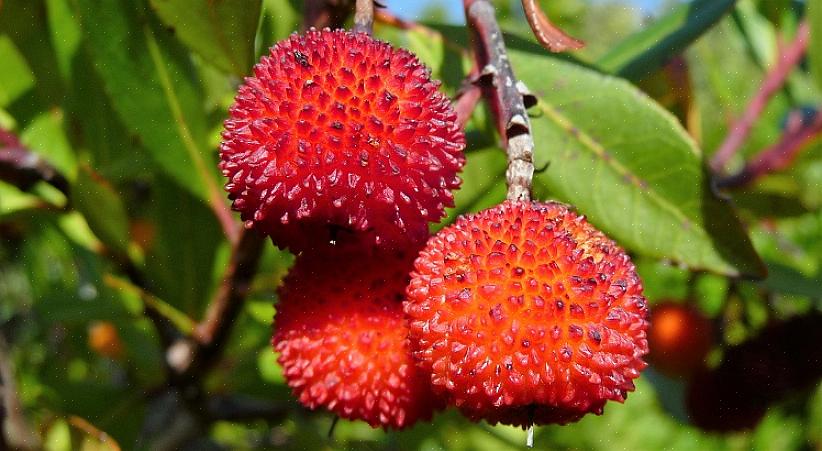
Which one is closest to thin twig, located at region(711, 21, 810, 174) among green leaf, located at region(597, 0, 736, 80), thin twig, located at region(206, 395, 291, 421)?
green leaf, located at region(597, 0, 736, 80)

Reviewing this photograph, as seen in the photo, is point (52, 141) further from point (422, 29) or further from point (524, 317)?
point (524, 317)

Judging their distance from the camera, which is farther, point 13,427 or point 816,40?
point 816,40

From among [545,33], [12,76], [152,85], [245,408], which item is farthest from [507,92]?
[245,408]

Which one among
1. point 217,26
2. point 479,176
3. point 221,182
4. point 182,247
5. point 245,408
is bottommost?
point 245,408

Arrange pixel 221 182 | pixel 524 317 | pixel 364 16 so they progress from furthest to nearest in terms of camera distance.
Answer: pixel 221 182 → pixel 364 16 → pixel 524 317

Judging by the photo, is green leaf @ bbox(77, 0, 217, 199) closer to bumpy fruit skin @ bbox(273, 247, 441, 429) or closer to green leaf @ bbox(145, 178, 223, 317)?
green leaf @ bbox(145, 178, 223, 317)

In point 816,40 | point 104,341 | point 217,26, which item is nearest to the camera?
point 217,26

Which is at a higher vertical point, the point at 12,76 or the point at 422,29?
the point at 422,29
